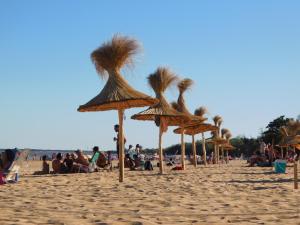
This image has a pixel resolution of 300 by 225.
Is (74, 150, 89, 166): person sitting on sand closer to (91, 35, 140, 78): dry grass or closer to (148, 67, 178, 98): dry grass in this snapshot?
(148, 67, 178, 98): dry grass

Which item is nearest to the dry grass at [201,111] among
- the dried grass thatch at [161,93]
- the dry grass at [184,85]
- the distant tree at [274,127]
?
the dry grass at [184,85]

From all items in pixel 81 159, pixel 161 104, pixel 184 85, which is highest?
pixel 184 85

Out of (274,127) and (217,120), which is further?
(274,127)

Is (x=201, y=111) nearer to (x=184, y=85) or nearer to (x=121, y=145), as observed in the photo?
(x=184, y=85)

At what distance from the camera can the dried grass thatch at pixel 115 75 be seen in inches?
391

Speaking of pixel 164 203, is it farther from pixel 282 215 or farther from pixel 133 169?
pixel 133 169

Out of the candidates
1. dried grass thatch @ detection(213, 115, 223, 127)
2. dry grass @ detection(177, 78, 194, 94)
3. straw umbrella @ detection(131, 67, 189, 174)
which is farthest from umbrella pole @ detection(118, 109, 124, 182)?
dried grass thatch @ detection(213, 115, 223, 127)

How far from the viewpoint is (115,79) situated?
33.8 feet

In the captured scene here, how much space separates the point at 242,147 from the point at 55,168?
53801 millimetres

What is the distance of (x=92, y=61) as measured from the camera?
10.5m

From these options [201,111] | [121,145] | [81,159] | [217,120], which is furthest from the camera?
[217,120]

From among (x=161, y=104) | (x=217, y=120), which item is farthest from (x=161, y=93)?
(x=217, y=120)

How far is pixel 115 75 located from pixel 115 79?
0.33 feet

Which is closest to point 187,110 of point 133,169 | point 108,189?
point 133,169
